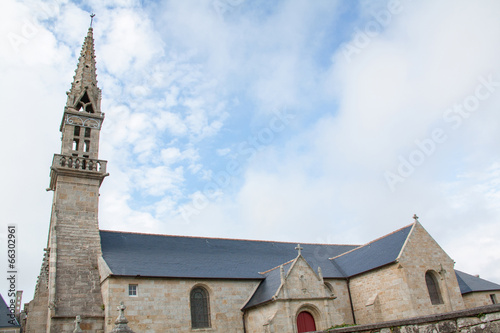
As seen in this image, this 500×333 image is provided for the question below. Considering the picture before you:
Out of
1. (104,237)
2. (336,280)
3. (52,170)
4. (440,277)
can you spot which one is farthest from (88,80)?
(440,277)

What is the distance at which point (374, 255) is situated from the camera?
967 inches

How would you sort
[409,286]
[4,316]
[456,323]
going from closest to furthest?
1. [456,323]
2. [409,286]
3. [4,316]

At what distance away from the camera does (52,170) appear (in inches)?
877

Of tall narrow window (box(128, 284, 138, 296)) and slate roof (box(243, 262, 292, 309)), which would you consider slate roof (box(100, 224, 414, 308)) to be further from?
tall narrow window (box(128, 284, 138, 296))

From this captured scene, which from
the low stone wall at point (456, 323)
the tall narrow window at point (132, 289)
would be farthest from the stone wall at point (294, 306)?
the low stone wall at point (456, 323)

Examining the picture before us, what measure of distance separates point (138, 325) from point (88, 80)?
57.0 feet

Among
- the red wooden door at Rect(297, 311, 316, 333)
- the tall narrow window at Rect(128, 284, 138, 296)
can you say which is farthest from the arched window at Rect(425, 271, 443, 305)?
the tall narrow window at Rect(128, 284, 138, 296)

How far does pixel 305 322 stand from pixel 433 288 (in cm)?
877

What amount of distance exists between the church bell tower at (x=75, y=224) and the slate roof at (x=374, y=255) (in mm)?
15663

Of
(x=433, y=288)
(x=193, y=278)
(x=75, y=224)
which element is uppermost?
(x=75, y=224)

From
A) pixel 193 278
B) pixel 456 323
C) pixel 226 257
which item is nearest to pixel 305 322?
pixel 193 278

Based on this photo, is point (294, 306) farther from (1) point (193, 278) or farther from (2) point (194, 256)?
(2) point (194, 256)

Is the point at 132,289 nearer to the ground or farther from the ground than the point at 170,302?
farther from the ground

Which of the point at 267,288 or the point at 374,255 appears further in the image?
the point at 374,255
